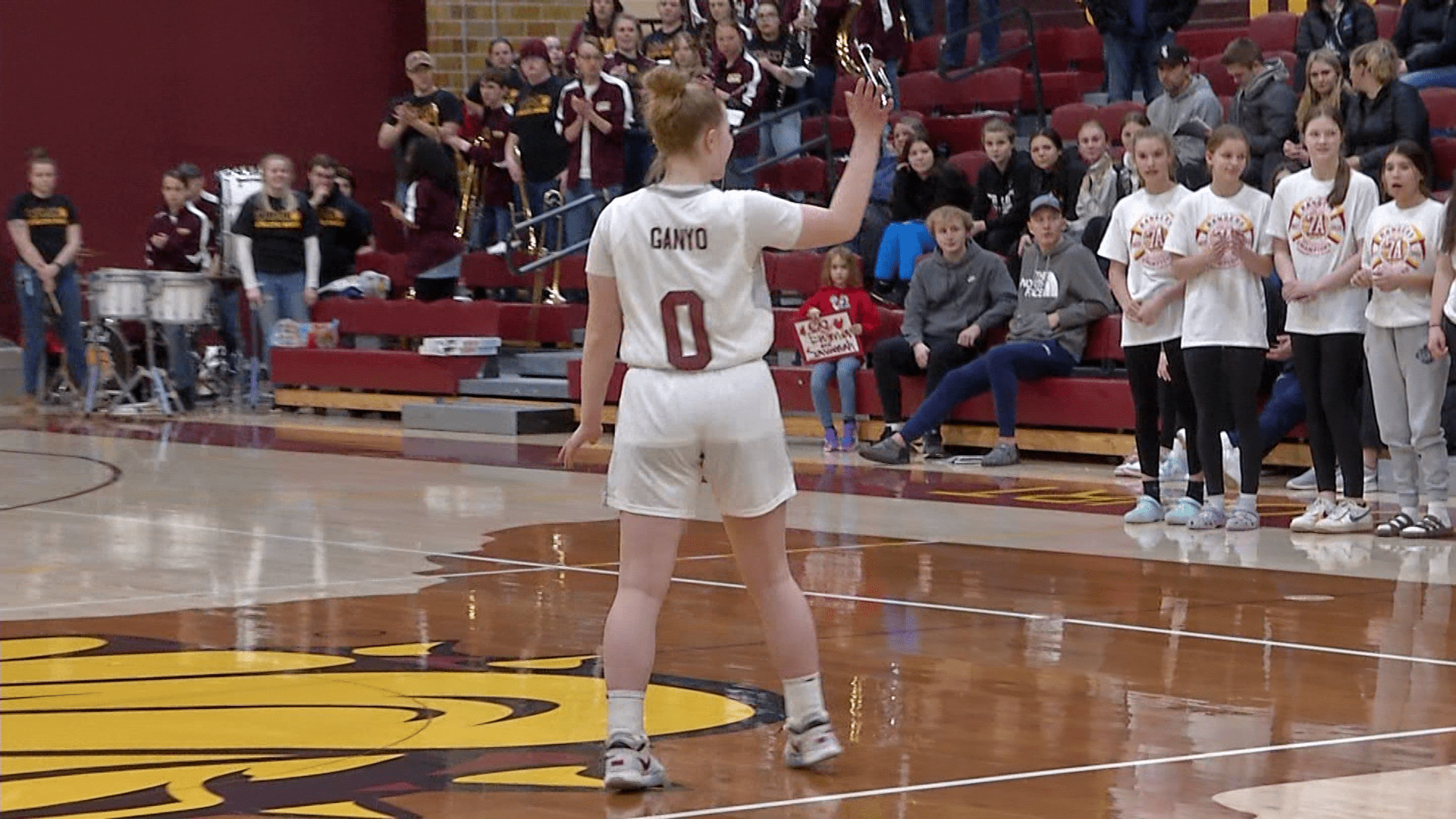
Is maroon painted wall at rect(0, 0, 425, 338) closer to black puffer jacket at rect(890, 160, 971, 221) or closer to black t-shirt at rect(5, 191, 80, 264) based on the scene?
black t-shirt at rect(5, 191, 80, 264)

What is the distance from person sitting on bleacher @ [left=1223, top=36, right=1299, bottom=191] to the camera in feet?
45.3

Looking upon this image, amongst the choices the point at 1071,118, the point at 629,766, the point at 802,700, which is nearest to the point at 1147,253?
the point at 802,700

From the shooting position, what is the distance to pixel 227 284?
64.8 feet

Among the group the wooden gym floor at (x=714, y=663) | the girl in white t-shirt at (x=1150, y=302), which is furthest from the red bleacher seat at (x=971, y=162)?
the girl in white t-shirt at (x=1150, y=302)

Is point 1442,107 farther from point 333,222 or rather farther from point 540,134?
point 333,222

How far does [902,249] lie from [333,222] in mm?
6514

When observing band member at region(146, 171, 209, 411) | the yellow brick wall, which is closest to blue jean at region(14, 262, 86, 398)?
band member at region(146, 171, 209, 411)

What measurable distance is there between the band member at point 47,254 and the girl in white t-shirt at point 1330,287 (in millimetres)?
12601

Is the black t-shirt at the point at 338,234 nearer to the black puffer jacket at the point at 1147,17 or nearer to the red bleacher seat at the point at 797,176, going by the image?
the red bleacher seat at the point at 797,176

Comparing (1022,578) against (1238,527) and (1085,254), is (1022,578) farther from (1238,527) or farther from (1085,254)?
(1085,254)

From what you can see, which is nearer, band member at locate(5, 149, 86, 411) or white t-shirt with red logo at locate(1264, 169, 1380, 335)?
white t-shirt with red logo at locate(1264, 169, 1380, 335)

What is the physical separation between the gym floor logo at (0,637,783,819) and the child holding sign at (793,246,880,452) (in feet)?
25.0

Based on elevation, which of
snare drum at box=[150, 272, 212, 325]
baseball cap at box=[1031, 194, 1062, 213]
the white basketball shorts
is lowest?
the white basketball shorts

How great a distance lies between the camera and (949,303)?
46.4ft
